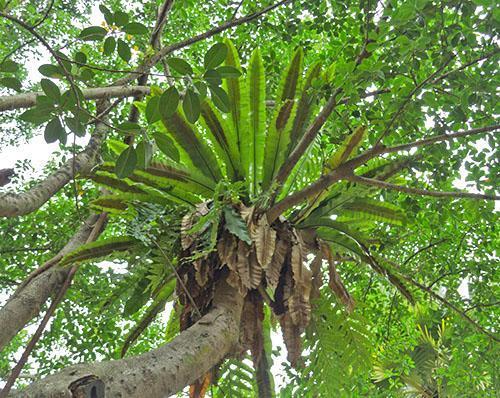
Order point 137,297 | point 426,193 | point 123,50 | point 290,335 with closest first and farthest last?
point 123,50
point 426,193
point 290,335
point 137,297

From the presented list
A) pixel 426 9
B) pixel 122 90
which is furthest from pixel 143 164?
pixel 122 90

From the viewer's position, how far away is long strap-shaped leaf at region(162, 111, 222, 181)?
3.07 metres

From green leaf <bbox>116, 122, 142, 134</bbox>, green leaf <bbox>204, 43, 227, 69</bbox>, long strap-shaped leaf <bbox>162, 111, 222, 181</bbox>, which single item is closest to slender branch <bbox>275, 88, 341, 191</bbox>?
long strap-shaped leaf <bbox>162, 111, 222, 181</bbox>

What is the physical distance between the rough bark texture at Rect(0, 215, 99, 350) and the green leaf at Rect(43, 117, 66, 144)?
1.07 meters

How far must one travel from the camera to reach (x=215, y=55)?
1390mm

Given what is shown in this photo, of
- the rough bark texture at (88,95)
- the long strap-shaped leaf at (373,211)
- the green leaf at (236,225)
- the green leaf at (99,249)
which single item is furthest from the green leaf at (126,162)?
the long strap-shaped leaf at (373,211)

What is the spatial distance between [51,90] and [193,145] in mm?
1737

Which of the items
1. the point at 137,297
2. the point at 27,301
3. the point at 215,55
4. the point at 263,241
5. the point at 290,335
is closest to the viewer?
the point at 215,55

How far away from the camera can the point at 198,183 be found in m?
3.25

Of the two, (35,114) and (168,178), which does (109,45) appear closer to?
(35,114)

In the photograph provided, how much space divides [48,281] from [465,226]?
10.0ft

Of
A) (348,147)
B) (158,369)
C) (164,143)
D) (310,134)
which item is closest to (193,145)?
(310,134)

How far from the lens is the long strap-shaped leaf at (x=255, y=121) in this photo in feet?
10.7

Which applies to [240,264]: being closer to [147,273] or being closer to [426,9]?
[147,273]
